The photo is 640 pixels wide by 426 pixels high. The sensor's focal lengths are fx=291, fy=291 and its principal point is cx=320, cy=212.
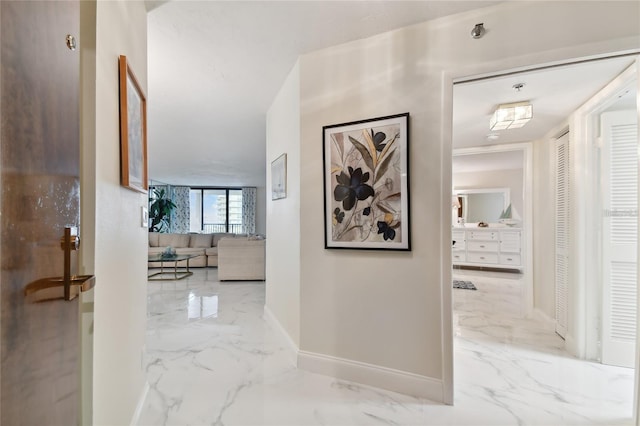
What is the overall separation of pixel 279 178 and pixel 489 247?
559 centimetres

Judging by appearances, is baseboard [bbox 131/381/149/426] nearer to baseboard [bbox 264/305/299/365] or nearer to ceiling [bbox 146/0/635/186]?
baseboard [bbox 264/305/299/365]

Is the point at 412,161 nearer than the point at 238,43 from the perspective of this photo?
Yes

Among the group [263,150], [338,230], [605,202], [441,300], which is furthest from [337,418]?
[263,150]

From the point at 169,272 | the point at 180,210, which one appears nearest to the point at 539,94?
the point at 169,272

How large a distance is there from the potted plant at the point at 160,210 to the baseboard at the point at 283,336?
7.15m

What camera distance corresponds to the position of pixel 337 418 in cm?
162

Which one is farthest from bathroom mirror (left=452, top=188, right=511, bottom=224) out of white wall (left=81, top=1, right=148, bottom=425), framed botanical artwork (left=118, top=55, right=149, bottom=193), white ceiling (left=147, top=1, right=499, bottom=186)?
white wall (left=81, top=1, right=148, bottom=425)

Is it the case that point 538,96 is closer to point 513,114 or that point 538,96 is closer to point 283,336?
point 513,114

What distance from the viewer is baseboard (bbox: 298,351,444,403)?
179 centimetres

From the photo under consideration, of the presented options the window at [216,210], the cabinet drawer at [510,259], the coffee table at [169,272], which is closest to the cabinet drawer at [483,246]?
the cabinet drawer at [510,259]

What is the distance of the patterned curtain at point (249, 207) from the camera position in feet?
33.8

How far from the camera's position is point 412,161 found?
185cm

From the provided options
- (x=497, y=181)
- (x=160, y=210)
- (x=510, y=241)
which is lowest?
(x=510, y=241)

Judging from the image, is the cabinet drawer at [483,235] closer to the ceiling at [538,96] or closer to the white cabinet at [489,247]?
the white cabinet at [489,247]
